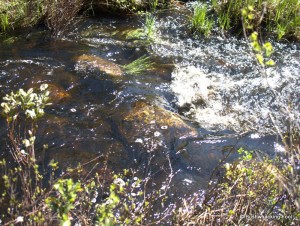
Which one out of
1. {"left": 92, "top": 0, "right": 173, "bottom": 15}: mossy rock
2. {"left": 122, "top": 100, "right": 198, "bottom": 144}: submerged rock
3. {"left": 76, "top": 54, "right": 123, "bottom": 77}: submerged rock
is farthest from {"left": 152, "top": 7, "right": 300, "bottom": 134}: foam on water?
{"left": 92, "top": 0, "right": 173, "bottom": 15}: mossy rock

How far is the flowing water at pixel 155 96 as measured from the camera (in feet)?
12.6

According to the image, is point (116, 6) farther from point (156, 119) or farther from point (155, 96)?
point (156, 119)

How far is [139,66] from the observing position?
5430 mm

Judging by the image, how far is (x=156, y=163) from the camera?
3756 millimetres

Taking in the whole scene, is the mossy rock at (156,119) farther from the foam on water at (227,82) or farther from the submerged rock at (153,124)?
the foam on water at (227,82)

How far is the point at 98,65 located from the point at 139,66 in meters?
0.55

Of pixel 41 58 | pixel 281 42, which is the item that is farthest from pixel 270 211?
pixel 281 42

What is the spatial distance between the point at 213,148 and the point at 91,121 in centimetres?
131

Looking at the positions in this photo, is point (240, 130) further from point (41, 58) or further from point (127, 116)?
point (41, 58)

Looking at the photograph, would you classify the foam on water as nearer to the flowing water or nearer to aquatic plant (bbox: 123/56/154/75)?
the flowing water

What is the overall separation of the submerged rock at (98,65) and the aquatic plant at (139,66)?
0.11 meters

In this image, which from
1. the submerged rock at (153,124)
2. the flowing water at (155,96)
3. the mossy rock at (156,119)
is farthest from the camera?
the mossy rock at (156,119)

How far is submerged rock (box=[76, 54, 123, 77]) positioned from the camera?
5.26 metres

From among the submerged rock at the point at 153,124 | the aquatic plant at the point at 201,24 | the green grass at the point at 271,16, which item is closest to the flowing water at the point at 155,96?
the submerged rock at the point at 153,124
